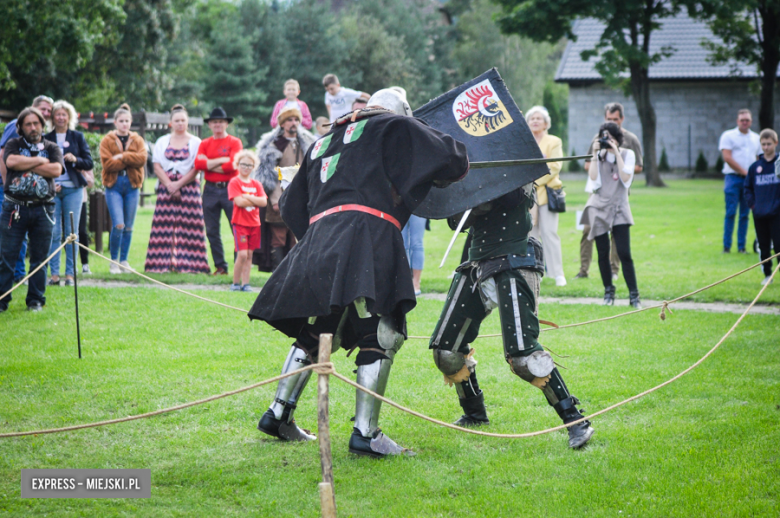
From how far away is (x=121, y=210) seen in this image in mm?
10297

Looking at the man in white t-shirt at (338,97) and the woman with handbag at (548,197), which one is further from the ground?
the man in white t-shirt at (338,97)

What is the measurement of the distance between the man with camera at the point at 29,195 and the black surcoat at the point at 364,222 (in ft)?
14.8

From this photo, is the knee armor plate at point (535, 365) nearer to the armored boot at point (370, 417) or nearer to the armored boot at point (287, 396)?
the armored boot at point (370, 417)

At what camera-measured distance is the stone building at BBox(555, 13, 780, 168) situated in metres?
34.4

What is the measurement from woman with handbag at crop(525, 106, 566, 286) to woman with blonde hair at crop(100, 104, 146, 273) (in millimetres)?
4988

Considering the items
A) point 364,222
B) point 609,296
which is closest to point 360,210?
point 364,222

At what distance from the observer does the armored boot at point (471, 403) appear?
4.85m

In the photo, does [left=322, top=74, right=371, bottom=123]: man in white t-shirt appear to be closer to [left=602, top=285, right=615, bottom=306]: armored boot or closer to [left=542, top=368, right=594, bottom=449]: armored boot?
[left=602, top=285, right=615, bottom=306]: armored boot

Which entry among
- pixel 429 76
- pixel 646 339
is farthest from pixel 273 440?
pixel 429 76

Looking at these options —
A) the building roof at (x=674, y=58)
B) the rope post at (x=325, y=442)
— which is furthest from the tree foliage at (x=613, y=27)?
the rope post at (x=325, y=442)

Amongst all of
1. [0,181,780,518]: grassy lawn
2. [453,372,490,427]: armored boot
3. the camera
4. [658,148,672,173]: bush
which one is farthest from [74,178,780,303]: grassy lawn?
[658,148,672,173]: bush

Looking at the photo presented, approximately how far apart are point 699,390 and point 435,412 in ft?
6.06

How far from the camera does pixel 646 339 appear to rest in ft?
23.3

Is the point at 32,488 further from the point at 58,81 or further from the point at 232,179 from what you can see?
the point at 58,81
